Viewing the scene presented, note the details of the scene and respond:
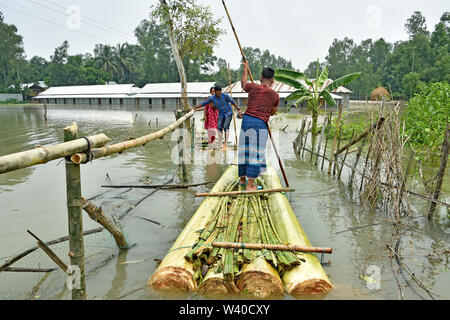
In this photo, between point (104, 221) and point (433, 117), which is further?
point (433, 117)

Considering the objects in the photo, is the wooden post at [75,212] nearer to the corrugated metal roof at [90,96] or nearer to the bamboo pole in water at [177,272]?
the bamboo pole in water at [177,272]

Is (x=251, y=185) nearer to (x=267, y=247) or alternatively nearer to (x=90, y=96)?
(x=267, y=247)

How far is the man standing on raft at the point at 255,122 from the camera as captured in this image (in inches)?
172

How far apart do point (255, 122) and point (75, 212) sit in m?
2.78

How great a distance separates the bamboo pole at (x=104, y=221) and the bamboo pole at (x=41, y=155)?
527mm

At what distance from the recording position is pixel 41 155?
1.95 meters

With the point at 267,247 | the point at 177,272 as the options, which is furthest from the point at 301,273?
the point at 177,272

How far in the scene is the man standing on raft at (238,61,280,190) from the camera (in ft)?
14.4

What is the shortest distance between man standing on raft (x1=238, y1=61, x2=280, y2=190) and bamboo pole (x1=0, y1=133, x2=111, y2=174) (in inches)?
96.1

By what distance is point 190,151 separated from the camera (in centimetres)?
913

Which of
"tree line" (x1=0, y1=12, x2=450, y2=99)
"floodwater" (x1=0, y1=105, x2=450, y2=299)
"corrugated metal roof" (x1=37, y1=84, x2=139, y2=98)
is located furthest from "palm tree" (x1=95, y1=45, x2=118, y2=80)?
"floodwater" (x1=0, y1=105, x2=450, y2=299)

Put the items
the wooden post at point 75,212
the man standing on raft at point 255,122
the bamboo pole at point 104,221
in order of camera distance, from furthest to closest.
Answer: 1. the man standing on raft at point 255,122
2. the bamboo pole at point 104,221
3. the wooden post at point 75,212

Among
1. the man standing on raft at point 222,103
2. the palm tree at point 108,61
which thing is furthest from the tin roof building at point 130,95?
the man standing on raft at point 222,103

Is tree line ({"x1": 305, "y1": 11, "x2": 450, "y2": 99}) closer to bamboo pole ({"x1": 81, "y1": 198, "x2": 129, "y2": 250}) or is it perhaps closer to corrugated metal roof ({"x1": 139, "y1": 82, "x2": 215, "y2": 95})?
corrugated metal roof ({"x1": 139, "y1": 82, "x2": 215, "y2": 95})
